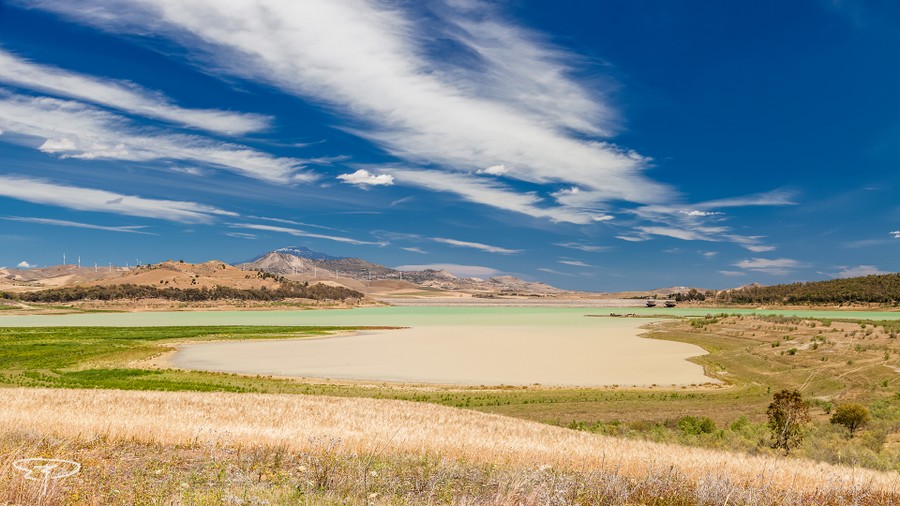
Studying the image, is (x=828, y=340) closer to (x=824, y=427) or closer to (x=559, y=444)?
(x=824, y=427)

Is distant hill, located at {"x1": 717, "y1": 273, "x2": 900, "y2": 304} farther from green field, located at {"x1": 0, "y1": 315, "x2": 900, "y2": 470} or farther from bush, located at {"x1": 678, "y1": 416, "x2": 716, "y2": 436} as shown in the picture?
bush, located at {"x1": 678, "y1": 416, "x2": 716, "y2": 436}

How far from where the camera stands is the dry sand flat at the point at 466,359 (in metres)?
52.2

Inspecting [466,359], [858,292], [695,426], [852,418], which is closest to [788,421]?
[695,426]

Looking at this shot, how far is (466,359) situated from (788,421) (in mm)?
44586

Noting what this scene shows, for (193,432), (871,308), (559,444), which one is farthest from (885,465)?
(871,308)

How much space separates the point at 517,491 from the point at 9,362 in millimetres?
63781

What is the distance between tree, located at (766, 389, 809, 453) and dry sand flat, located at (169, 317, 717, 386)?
22.7 m

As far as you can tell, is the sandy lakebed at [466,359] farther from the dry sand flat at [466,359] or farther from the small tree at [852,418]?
the small tree at [852,418]

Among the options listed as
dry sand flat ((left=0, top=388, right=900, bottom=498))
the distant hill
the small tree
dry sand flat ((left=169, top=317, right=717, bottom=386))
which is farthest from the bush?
the distant hill

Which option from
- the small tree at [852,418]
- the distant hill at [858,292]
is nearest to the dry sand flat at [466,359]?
the small tree at [852,418]

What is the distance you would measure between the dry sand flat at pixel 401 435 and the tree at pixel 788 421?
8.08 meters

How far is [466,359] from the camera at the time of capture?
65750 millimetres

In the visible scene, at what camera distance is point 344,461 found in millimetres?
9891

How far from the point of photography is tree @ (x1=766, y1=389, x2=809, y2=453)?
74.8 ft
